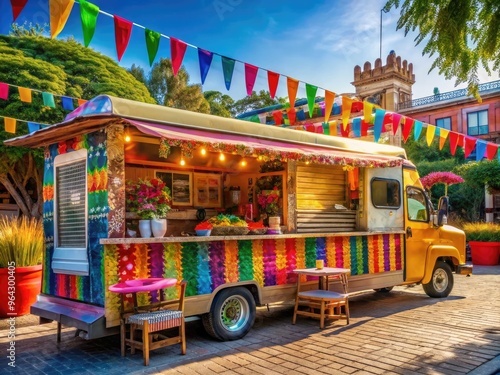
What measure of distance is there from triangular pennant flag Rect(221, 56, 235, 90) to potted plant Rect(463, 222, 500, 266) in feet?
40.7

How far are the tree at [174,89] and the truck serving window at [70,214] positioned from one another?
25.9m

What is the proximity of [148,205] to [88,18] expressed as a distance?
94.4 inches

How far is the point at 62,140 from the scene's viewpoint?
6.22 metres

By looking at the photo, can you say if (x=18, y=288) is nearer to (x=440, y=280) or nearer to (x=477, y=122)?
(x=440, y=280)

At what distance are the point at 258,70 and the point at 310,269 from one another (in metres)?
3.45

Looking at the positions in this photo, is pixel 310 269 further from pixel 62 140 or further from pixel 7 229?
pixel 7 229

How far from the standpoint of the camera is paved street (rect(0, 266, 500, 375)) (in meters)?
4.92

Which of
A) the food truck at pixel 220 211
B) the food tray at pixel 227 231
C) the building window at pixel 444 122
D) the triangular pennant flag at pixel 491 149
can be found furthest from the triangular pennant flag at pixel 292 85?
the building window at pixel 444 122

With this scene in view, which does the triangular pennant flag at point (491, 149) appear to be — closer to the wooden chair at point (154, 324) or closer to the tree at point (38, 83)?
the wooden chair at point (154, 324)

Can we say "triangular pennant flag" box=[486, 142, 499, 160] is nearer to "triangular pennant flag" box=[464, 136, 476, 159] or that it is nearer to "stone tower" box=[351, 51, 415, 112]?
"triangular pennant flag" box=[464, 136, 476, 159]

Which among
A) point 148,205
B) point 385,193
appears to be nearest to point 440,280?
point 385,193

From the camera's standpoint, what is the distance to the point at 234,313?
637 centimetres

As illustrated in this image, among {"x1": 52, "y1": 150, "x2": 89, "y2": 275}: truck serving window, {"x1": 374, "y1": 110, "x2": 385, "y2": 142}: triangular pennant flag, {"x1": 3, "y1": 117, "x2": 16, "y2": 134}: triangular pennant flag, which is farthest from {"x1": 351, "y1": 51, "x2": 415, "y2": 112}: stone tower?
{"x1": 52, "y1": 150, "x2": 89, "y2": 275}: truck serving window

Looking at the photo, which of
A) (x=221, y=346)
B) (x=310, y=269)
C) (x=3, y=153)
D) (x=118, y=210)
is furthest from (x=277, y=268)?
(x=3, y=153)
